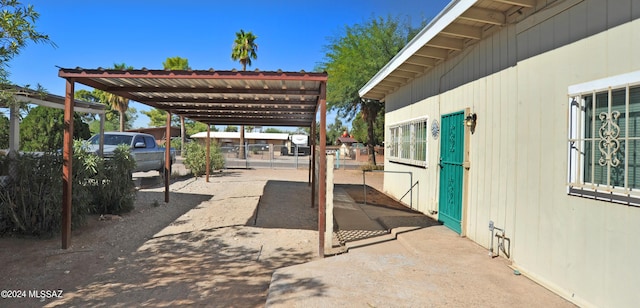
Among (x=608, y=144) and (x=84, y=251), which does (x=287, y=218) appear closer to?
(x=84, y=251)

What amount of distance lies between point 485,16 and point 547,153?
79.3 inches

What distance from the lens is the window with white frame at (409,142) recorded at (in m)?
7.93

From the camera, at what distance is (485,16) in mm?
4812

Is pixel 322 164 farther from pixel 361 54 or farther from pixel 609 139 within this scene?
pixel 361 54

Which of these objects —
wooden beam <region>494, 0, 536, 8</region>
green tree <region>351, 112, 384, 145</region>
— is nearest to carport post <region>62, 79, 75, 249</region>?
wooden beam <region>494, 0, 536, 8</region>

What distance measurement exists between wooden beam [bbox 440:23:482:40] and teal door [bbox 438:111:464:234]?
118cm

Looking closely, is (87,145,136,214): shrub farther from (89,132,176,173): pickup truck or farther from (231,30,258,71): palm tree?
(231,30,258,71): palm tree

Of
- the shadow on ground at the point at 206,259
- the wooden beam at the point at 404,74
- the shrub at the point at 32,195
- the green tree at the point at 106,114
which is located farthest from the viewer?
the green tree at the point at 106,114

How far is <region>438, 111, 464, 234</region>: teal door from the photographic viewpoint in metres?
6.04

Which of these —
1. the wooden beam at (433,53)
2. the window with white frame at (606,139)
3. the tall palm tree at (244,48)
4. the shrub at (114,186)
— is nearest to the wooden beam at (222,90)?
the shrub at (114,186)

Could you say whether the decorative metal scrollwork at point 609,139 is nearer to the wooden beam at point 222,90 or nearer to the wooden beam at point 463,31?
the wooden beam at point 463,31

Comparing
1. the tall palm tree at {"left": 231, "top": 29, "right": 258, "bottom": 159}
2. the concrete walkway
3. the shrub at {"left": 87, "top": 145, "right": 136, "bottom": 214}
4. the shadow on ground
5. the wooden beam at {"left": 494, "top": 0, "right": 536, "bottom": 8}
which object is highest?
the tall palm tree at {"left": 231, "top": 29, "right": 258, "bottom": 159}

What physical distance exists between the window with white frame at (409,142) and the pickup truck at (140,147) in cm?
756

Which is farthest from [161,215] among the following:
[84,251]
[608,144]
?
[608,144]
